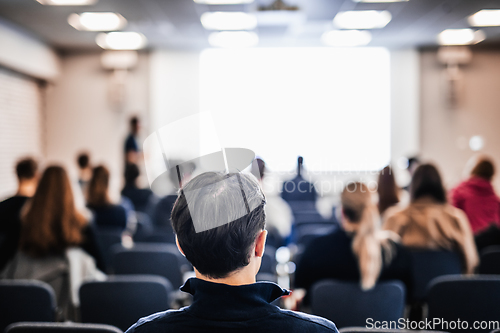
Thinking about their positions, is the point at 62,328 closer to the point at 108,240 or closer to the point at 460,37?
the point at 108,240

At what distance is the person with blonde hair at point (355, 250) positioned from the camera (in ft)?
7.15

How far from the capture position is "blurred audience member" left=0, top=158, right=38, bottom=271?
2.56 meters

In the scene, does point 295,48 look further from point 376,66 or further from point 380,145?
point 380,145

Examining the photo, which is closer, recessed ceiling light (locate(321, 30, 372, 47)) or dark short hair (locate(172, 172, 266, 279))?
dark short hair (locate(172, 172, 266, 279))

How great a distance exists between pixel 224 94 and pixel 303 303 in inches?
267

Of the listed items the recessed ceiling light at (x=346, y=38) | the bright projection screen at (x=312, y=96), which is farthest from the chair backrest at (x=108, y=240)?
the recessed ceiling light at (x=346, y=38)

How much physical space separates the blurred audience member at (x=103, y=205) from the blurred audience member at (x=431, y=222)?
234 centimetres

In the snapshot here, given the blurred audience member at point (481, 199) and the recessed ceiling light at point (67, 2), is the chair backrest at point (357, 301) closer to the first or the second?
the blurred audience member at point (481, 199)

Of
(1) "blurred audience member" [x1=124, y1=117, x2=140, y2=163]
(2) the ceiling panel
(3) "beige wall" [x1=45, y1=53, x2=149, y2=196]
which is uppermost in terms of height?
(2) the ceiling panel

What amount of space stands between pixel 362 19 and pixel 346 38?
47.9 inches

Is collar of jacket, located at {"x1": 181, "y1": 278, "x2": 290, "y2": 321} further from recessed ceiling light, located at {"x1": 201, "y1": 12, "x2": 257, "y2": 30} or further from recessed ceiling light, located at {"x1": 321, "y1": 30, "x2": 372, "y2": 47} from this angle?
recessed ceiling light, located at {"x1": 321, "y1": 30, "x2": 372, "y2": 47}

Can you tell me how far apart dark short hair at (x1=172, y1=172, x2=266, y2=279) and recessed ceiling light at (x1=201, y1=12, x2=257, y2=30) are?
237 inches

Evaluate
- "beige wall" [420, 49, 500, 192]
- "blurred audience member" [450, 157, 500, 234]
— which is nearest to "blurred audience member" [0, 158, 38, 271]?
"blurred audience member" [450, 157, 500, 234]

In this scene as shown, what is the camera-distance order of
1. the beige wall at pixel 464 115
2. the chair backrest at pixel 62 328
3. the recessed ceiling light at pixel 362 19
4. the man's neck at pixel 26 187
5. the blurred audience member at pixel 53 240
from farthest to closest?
1. the beige wall at pixel 464 115
2. the recessed ceiling light at pixel 362 19
3. the man's neck at pixel 26 187
4. the blurred audience member at pixel 53 240
5. the chair backrest at pixel 62 328
